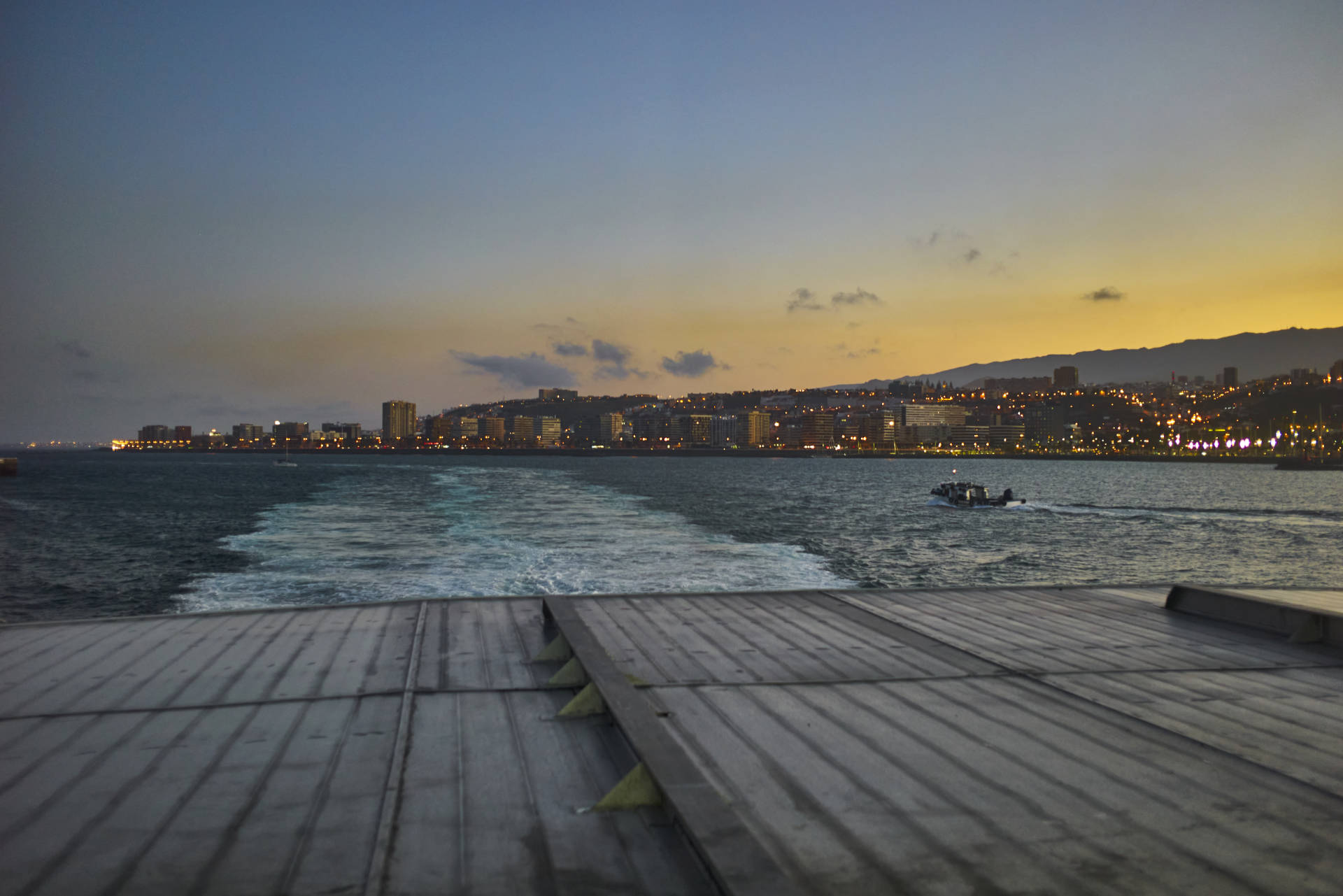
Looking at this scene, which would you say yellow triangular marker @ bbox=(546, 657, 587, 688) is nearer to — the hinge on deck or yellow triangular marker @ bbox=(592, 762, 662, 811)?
yellow triangular marker @ bbox=(592, 762, 662, 811)

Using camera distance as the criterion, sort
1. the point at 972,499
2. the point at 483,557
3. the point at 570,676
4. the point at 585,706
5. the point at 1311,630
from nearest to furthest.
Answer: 1. the point at 585,706
2. the point at 570,676
3. the point at 1311,630
4. the point at 483,557
5. the point at 972,499

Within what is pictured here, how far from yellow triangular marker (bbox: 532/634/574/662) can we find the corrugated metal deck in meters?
0.04

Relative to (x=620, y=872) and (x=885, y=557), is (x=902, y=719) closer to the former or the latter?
(x=620, y=872)

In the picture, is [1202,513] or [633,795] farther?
[1202,513]

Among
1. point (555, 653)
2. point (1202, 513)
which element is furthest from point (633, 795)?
point (1202, 513)

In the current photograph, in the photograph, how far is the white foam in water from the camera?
18594 millimetres

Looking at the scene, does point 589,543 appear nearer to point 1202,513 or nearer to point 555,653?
point 555,653

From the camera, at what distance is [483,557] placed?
23.9 metres

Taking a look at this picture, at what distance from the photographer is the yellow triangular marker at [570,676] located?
5.53 metres

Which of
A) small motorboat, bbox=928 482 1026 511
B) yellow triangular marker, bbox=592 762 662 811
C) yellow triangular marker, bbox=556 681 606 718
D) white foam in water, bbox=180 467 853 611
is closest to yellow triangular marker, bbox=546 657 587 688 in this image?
yellow triangular marker, bbox=556 681 606 718

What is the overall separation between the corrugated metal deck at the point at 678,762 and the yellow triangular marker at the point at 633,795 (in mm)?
54

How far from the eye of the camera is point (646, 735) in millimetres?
4031

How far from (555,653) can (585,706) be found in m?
1.47

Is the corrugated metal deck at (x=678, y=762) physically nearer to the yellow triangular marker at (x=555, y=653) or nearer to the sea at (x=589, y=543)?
the yellow triangular marker at (x=555, y=653)
